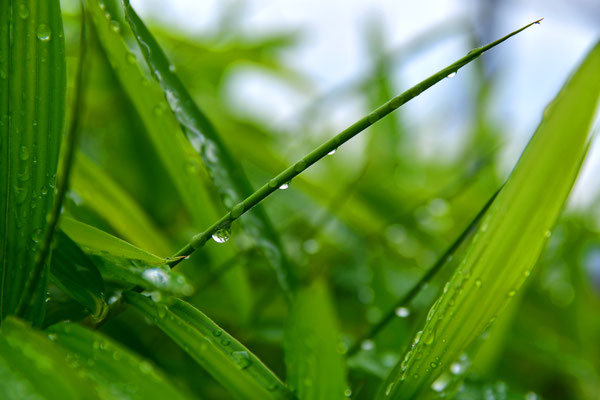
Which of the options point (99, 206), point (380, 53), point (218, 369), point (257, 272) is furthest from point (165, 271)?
point (380, 53)

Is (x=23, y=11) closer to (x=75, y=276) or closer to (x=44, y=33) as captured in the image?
(x=44, y=33)

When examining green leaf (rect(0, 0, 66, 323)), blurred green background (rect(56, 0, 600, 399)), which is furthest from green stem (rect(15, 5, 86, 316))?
blurred green background (rect(56, 0, 600, 399))

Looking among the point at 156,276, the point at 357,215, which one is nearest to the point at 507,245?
the point at 156,276

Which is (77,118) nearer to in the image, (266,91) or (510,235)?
(510,235)

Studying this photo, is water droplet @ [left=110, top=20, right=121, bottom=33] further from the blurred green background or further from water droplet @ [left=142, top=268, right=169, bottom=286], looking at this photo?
water droplet @ [left=142, top=268, right=169, bottom=286]

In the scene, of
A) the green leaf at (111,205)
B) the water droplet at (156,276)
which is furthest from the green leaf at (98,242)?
the green leaf at (111,205)

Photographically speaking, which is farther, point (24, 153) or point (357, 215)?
point (357, 215)
